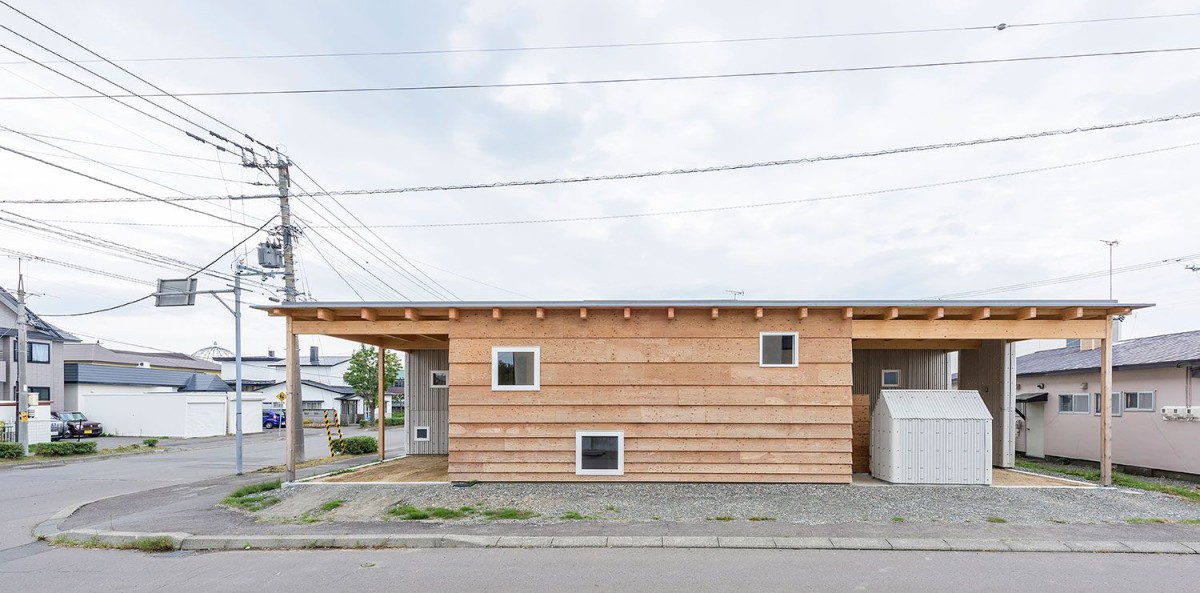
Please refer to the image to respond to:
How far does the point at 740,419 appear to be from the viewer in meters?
11.6

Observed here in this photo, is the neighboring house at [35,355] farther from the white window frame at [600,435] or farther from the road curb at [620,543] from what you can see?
the white window frame at [600,435]

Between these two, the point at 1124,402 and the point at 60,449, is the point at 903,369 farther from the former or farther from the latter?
the point at 60,449

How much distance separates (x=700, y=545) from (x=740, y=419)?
409cm

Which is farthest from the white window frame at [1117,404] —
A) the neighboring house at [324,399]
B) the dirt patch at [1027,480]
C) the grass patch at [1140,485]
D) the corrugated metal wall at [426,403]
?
the neighboring house at [324,399]

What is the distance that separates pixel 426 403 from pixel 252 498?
6281 mm

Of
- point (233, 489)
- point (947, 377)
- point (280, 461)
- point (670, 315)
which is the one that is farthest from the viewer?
point (280, 461)

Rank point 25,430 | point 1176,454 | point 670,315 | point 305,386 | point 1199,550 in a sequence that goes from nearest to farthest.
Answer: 1. point 1199,550
2. point 670,315
3. point 1176,454
4. point 25,430
5. point 305,386

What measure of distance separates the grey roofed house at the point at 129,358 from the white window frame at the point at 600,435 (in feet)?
128

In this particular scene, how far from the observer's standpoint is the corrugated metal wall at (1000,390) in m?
13.8

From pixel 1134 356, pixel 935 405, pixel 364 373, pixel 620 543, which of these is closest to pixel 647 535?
pixel 620 543

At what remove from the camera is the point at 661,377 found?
11703 millimetres

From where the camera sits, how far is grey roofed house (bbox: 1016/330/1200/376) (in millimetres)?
14484

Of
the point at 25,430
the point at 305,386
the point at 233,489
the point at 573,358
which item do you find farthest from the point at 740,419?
the point at 305,386

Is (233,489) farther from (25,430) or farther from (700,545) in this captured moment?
(25,430)
